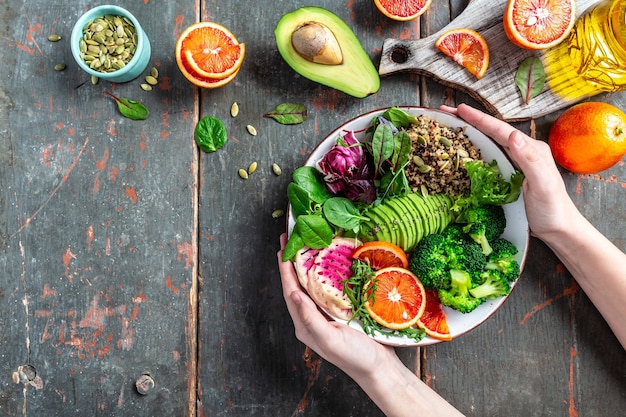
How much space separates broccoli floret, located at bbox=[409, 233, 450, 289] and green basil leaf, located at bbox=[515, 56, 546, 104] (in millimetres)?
660

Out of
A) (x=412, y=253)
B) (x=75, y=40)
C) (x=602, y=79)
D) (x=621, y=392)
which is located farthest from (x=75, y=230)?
(x=621, y=392)

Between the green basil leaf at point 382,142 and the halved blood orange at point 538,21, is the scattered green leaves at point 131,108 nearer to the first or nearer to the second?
the green basil leaf at point 382,142

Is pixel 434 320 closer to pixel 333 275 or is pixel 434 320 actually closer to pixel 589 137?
pixel 333 275

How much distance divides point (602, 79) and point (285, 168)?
3.98ft

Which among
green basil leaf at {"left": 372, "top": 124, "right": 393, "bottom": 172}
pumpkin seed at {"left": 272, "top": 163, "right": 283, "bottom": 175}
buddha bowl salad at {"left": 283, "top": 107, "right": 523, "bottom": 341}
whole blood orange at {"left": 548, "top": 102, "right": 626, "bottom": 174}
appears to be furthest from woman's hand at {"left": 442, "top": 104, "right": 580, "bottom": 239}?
pumpkin seed at {"left": 272, "top": 163, "right": 283, "bottom": 175}

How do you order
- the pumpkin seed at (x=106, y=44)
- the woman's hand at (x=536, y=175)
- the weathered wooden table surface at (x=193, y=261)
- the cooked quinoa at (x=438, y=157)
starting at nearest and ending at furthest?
the woman's hand at (x=536, y=175) < the cooked quinoa at (x=438, y=157) < the pumpkin seed at (x=106, y=44) < the weathered wooden table surface at (x=193, y=261)

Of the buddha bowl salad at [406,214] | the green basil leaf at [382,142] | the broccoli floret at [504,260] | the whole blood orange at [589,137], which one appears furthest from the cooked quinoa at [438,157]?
the whole blood orange at [589,137]

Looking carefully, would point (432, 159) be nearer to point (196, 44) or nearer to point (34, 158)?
point (196, 44)

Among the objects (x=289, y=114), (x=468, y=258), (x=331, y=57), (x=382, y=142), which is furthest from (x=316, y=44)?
(x=468, y=258)

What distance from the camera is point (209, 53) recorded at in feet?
6.34

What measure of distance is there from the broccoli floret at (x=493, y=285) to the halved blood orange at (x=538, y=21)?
32.0 inches

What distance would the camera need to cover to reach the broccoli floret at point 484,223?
1.81 meters

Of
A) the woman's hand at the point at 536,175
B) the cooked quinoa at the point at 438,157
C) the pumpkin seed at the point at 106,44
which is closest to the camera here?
the woman's hand at the point at 536,175

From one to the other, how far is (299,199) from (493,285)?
28.3 inches
